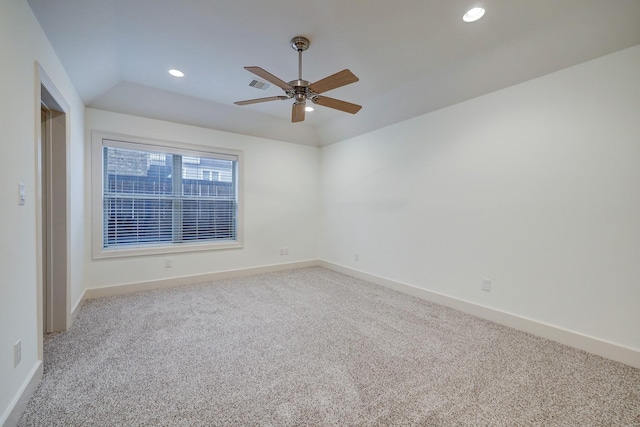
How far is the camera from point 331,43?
8.02 ft

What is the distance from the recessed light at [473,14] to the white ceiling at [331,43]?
46 mm

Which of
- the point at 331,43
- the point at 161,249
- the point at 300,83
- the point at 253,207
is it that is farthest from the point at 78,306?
the point at 331,43

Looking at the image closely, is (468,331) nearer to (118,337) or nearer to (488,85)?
(488,85)

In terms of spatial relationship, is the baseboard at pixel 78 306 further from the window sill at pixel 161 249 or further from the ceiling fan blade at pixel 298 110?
the ceiling fan blade at pixel 298 110

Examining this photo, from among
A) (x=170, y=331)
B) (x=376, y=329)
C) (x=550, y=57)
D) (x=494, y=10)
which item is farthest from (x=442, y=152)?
(x=170, y=331)

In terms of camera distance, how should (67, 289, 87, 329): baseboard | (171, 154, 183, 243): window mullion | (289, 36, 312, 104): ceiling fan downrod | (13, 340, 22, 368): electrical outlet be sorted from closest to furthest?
(13, 340, 22, 368): electrical outlet → (289, 36, 312, 104): ceiling fan downrod → (67, 289, 87, 329): baseboard → (171, 154, 183, 243): window mullion

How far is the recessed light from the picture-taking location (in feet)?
6.58

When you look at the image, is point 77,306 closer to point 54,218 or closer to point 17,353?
point 54,218

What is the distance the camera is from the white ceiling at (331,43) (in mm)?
1979

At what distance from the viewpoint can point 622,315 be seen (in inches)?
84.4

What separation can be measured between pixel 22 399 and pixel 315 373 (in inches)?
69.8

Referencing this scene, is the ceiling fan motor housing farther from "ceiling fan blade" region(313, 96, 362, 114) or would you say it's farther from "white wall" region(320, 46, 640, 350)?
"white wall" region(320, 46, 640, 350)

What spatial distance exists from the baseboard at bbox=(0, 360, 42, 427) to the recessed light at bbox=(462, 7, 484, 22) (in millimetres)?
3880

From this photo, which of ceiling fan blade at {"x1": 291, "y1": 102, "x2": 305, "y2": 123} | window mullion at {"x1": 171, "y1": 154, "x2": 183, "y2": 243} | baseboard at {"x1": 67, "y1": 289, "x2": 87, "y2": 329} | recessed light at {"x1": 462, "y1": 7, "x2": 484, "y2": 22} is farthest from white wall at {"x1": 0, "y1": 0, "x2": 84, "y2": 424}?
recessed light at {"x1": 462, "y1": 7, "x2": 484, "y2": 22}
